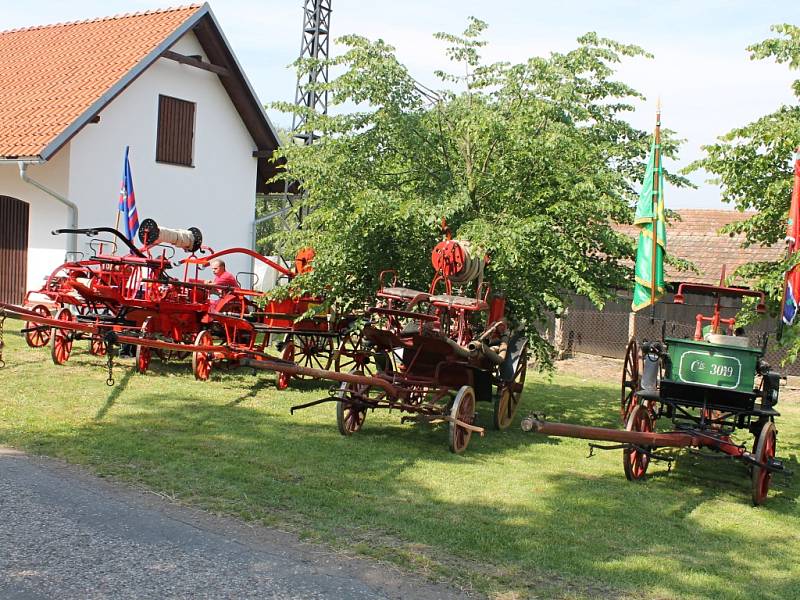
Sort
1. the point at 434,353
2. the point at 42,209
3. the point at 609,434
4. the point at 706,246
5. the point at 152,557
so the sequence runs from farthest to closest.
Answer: the point at 706,246 → the point at 42,209 → the point at 434,353 → the point at 609,434 → the point at 152,557

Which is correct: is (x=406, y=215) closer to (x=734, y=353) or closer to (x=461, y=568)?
(x=734, y=353)

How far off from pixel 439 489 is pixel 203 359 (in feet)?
19.8

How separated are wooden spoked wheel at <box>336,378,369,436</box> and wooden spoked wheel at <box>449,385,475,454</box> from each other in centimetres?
106

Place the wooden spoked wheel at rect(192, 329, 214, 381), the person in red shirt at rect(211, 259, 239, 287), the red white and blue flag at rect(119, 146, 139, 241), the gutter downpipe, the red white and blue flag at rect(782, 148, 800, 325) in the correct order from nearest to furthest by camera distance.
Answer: the red white and blue flag at rect(782, 148, 800, 325) < the wooden spoked wheel at rect(192, 329, 214, 381) < the person in red shirt at rect(211, 259, 239, 287) < the red white and blue flag at rect(119, 146, 139, 241) < the gutter downpipe

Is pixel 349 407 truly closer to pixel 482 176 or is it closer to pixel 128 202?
pixel 482 176

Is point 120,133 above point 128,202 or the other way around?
above

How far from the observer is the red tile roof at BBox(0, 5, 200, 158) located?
56.0 feet

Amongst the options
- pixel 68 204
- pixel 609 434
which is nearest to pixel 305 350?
pixel 68 204

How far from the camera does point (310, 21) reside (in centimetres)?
2655

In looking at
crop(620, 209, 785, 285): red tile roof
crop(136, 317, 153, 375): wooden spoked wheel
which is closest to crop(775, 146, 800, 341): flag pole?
crop(136, 317, 153, 375): wooden spoked wheel

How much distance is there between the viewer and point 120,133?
18703mm

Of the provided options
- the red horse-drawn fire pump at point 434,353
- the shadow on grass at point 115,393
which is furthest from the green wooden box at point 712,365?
the shadow on grass at point 115,393

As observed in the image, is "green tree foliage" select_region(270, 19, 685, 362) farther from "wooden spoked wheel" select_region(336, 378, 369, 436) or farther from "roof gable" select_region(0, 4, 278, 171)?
"roof gable" select_region(0, 4, 278, 171)

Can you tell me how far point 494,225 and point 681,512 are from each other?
14.3ft
